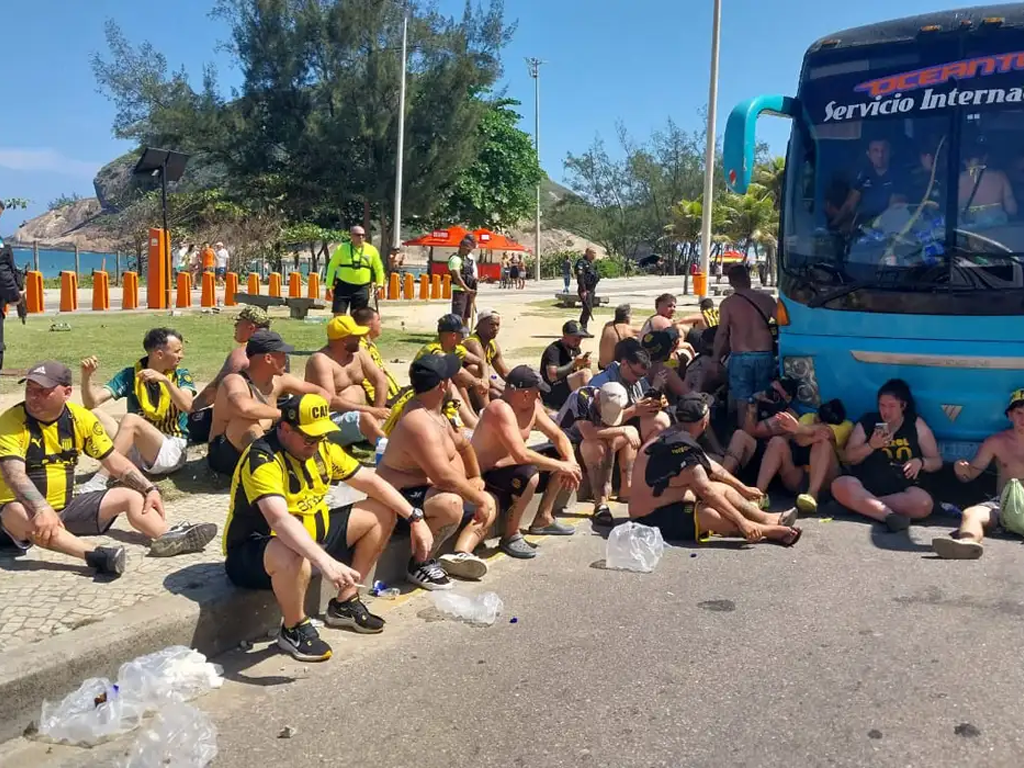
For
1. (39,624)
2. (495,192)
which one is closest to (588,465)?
(39,624)

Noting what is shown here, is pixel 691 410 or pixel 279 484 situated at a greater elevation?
pixel 691 410

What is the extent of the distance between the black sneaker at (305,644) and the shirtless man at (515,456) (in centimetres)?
194

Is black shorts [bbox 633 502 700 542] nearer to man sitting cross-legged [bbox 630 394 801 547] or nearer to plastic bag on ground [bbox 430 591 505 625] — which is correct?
man sitting cross-legged [bbox 630 394 801 547]

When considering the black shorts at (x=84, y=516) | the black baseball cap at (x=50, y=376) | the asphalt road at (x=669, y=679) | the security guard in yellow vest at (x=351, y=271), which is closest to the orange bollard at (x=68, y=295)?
the security guard in yellow vest at (x=351, y=271)

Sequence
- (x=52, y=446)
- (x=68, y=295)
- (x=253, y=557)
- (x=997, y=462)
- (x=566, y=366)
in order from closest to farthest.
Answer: (x=253, y=557), (x=52, y=446), (x=997, y=462), (x=566, y=366), (x=68, y=295)

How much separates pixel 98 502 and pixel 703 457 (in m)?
3.59

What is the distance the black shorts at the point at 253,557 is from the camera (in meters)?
4.62

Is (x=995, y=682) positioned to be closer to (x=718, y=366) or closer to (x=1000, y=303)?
(x=1000, y=303)

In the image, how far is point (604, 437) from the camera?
23.8 ft

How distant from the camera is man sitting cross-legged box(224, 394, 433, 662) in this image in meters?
4.38

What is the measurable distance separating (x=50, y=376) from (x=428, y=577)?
2.25 metres

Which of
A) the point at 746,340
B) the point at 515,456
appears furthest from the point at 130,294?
the point at 515,456

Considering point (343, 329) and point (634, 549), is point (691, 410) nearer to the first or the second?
point (634, 549)

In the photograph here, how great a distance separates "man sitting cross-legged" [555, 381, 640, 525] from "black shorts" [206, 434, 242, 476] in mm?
2479
